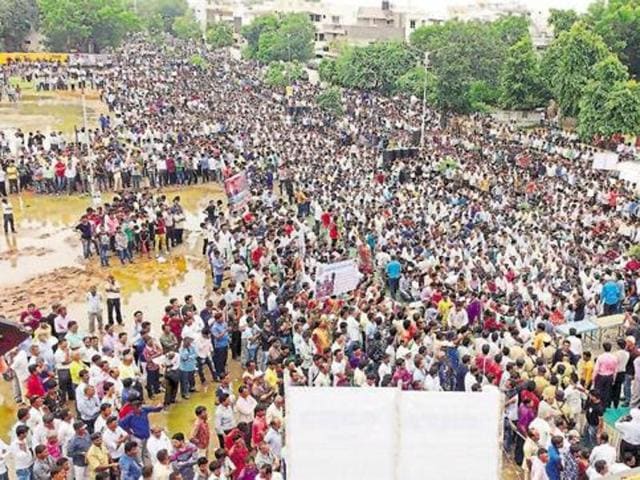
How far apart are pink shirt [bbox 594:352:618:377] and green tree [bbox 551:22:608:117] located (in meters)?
24.2

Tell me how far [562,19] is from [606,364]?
3670 cm

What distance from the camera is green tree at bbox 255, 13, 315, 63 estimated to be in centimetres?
5947

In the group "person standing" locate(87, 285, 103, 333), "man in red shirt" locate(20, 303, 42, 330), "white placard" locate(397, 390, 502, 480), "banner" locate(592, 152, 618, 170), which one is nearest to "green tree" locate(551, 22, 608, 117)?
"banner" locate(592, 152, 618, 170)

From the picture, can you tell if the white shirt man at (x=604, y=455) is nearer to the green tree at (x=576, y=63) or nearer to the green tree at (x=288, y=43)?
the green tree at (x=576, y=63)

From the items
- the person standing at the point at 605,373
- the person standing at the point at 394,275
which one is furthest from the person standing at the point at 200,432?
the person standing at the point at 394,275

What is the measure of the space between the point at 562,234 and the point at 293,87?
95.0 feet

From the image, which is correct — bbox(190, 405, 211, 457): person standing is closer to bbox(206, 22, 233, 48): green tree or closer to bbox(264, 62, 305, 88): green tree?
bbox(264, 62, 305, 88): green tree

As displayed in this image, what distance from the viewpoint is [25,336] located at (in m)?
7.12

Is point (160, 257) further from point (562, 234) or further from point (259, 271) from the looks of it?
point (562, 234)

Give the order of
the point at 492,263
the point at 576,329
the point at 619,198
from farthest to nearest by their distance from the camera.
→ the point at 619,198 → the point at 492,263 → the point at 576,329

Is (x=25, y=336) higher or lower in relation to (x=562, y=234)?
higher

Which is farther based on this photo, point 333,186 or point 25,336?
point 333,186

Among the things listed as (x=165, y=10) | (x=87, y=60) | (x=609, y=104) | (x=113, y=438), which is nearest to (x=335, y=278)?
(x=113, y=438)

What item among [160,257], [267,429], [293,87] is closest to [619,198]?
[160,257]
